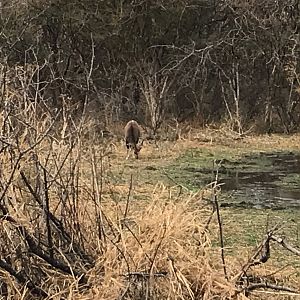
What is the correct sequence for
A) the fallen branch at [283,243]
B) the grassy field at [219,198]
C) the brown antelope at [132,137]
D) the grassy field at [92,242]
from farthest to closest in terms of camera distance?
the brown antelope at [132,137] < the grassy field at [219,198] < the grassy field at [92,242] < the fallen branch at [283,243]

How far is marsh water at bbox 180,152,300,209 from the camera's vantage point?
1042cm

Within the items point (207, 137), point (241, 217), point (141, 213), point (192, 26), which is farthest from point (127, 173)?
point (192, 26)

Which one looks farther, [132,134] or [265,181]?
[132,134]

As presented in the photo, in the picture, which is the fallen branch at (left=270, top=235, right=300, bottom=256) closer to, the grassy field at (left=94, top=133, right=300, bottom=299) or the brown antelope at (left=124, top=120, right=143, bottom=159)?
the grassy field at (left=94, top=133, right=300, bottom=299)

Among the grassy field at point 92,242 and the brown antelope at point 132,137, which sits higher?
the grassy field at point 92,242

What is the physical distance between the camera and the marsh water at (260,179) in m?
10.4

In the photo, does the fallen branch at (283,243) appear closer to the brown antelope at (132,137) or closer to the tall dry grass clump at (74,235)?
the tall dry grass clump at (74,235)

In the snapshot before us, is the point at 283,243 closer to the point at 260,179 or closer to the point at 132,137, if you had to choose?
the point at 260,179

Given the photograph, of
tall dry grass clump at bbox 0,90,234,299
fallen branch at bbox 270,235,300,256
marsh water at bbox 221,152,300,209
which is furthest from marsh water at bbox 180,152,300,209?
fallen branch at bbox 270,235,300,256

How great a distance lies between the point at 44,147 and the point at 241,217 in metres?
4.21

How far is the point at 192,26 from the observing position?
21016 mm

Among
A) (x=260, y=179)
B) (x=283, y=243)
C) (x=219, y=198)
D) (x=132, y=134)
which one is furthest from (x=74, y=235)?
(x=132, y=134)

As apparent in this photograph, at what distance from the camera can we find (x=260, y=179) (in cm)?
1272

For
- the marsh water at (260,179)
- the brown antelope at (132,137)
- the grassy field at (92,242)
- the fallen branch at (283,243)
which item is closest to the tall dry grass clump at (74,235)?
the grassy field at (92,242)
